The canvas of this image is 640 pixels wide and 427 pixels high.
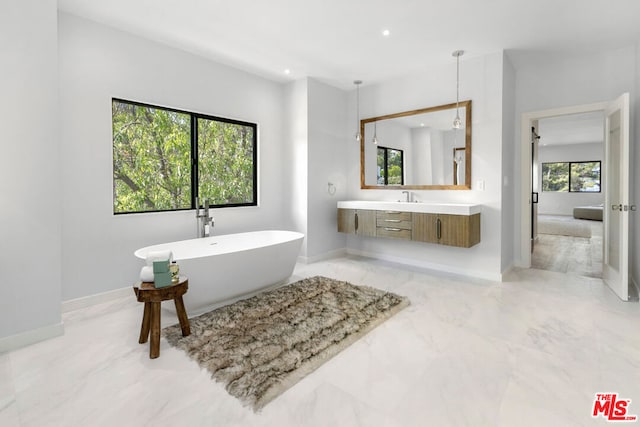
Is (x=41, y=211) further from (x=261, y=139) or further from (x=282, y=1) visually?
(x=261, y=139)

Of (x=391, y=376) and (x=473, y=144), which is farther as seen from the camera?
(x=473, y=144)

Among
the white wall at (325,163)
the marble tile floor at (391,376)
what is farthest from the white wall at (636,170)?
the white wall at (325,163)

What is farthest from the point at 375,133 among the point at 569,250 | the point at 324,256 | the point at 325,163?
the point at 569,250

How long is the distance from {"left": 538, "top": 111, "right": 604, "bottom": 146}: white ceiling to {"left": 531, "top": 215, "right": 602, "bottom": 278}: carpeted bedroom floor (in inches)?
87.2

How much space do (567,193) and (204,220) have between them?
12.0 m

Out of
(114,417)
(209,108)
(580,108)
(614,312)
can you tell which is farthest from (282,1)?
(614,312)

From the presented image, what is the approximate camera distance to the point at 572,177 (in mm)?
11023

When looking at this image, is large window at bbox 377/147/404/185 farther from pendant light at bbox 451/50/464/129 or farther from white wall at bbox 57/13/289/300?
white wall at bbox 57/13/289/300

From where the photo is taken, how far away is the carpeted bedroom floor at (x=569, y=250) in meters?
4.30

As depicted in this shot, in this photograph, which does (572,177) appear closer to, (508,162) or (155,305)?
(508,162)

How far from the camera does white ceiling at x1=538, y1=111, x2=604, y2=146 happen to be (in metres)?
6.61

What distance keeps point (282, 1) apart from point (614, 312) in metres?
3.83

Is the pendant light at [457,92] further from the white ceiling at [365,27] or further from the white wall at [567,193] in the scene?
the white wall at [567,193]

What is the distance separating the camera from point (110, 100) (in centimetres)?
315
